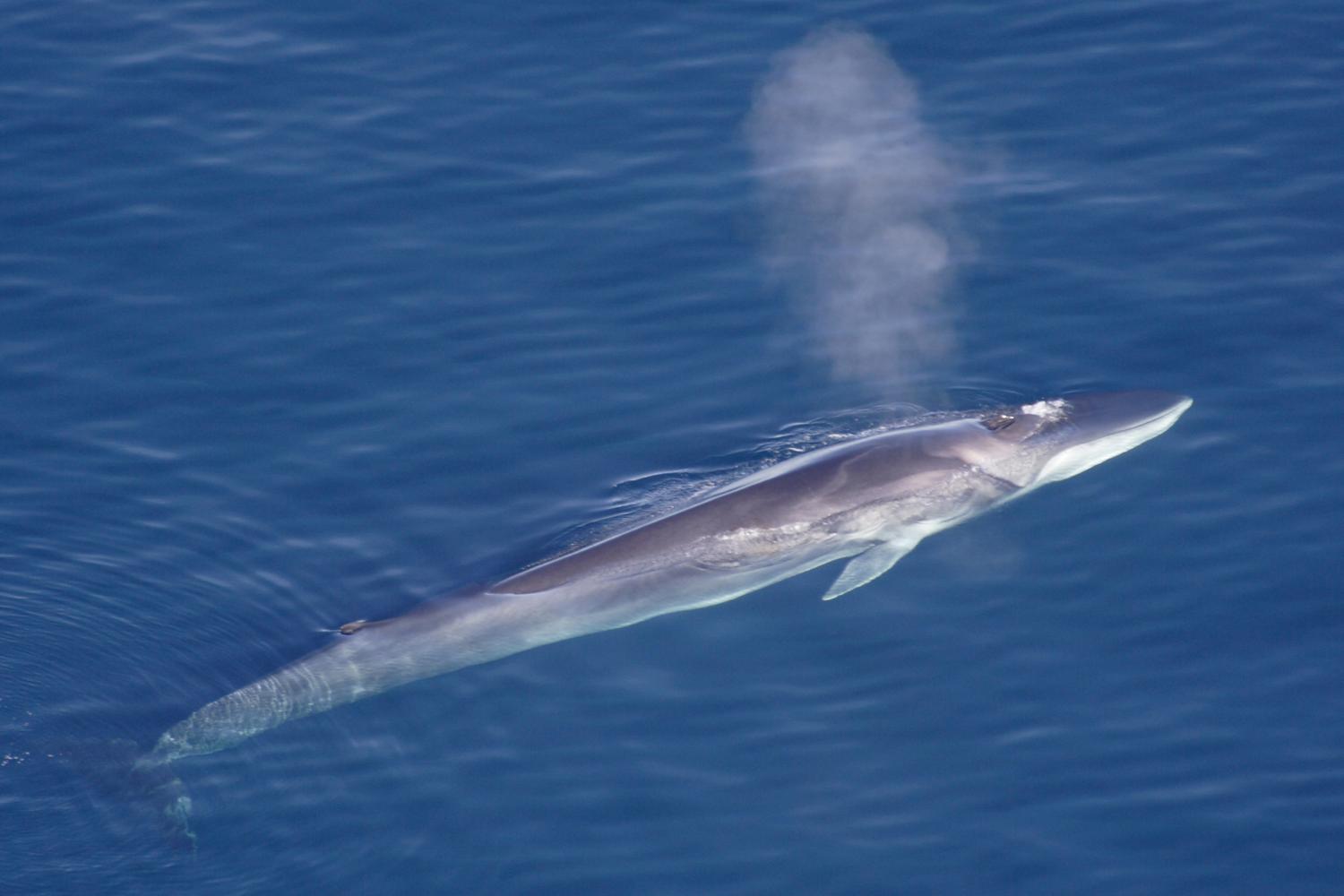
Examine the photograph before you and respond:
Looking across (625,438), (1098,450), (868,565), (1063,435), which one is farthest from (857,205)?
(868,565)

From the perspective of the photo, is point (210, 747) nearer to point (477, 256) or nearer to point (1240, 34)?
point (477, 256)

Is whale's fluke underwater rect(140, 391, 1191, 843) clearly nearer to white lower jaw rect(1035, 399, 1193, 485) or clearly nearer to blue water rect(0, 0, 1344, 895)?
white lower jaw rect(1035, 399, 1193, 485)

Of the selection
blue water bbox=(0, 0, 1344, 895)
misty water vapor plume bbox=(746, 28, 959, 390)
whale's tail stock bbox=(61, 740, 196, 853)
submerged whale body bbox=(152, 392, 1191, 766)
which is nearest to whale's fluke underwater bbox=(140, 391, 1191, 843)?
submerged whale body bbox=(152, 392, 1191, 766)

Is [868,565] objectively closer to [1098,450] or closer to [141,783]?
[1098,450]

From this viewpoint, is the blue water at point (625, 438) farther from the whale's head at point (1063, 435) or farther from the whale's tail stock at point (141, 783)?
the whale's head at point (1063, 435)

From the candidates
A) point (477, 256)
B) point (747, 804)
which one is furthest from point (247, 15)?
point (747, 804)

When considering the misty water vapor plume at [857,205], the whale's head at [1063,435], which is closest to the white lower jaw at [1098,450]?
the whale's head at [1063,435]
